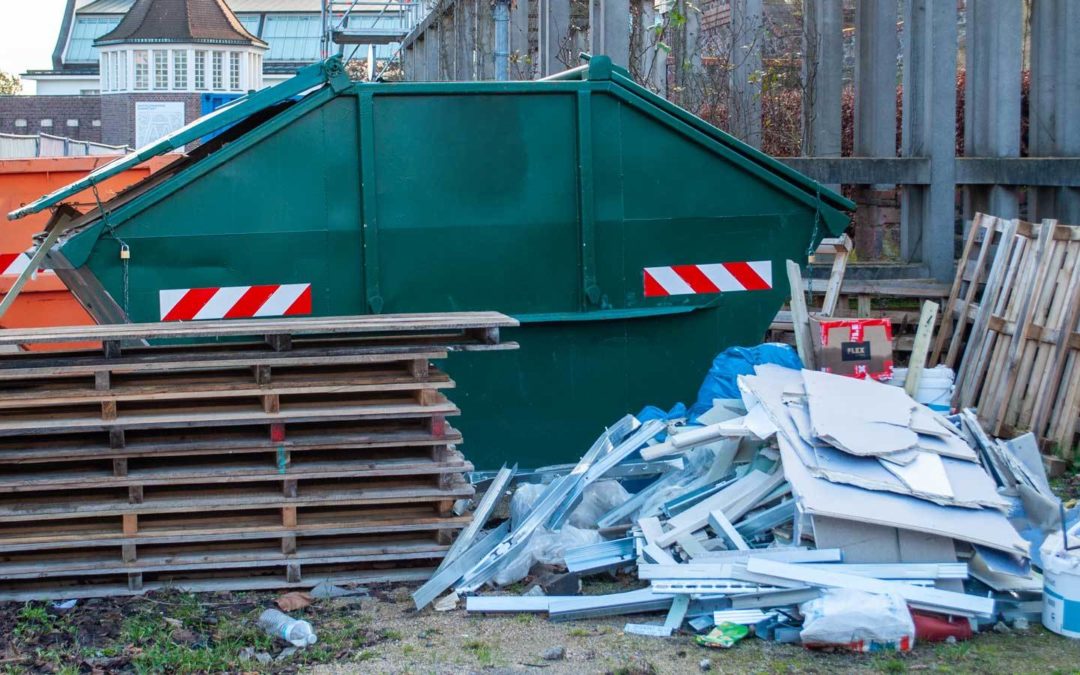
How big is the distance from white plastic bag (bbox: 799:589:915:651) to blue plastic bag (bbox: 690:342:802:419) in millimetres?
2189

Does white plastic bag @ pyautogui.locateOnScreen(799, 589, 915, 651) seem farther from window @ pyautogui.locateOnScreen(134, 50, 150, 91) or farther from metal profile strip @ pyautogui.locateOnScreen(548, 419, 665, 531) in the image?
window @ pyautogui.locateOnScreen(134, 50, 150, 91)

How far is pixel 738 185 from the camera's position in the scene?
7.26m

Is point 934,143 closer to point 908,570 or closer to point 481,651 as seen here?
point 908,570

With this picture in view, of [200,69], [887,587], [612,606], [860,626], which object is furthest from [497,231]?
[200,69]

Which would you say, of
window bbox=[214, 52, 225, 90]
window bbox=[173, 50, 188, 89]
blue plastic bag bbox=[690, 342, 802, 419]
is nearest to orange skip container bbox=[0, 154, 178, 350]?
blue plastic bag bbox=[690, 342, 802, 419]

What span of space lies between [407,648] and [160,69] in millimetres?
62624

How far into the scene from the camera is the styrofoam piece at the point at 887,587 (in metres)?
4.77

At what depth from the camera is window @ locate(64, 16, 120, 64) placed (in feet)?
252

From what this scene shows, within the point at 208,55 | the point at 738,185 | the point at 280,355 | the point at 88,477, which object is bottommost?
the point at 88,477

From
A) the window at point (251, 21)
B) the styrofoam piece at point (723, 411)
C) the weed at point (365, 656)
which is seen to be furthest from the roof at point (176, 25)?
the weed at point (365, 656)

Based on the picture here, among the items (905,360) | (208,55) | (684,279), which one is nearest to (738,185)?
(684,279)

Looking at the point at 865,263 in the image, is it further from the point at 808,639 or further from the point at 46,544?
the point at 46,544

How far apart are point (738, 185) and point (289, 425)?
301 cm

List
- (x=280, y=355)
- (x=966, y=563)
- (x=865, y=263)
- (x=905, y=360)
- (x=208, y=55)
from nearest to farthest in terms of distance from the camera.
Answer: (x=966, y=563)
(x=280, y=355)
(x=905, y=360)
(x=865, y=263)
(x=208, y=55)
